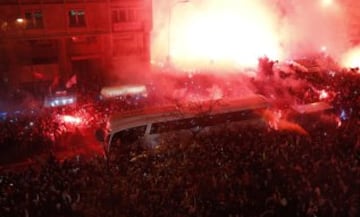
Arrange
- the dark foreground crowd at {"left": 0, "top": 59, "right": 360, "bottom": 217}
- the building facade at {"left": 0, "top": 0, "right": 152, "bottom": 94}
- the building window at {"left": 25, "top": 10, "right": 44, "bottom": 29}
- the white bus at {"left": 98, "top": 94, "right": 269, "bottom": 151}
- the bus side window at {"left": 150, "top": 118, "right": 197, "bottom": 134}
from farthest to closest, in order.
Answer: the building window at {"left": 25, "top": 10, "right": 44, "bottom": 29} → the building facade at {"left": 0, "top": 0, "right": 152, "bottom": 94} → the bus side window at {"left": 150, "top": 118, "right": 197, "bottom": 134} → the white bus at {"left": 98, "top": 94, "right": 269, "bottom": 151} → the dark foreground crowd at {"left": 0, "top": 59, "right": 360, "bottom": 217}

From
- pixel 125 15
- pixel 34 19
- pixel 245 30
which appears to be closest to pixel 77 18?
pixel 34 19

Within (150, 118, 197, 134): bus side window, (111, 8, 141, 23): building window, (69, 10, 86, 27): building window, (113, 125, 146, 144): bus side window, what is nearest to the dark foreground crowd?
(113, 125, 146, 144): bus side window

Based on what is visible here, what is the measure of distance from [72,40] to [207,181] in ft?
62.3

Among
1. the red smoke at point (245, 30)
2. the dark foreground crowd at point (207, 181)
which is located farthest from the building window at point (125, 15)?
the dark foreground crowd at point (207, 181)

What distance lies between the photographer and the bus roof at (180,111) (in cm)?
1505

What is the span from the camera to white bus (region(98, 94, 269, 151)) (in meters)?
14.9

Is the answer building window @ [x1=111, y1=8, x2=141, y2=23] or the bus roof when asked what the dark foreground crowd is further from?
building window @ [x1=111, y1=8, x2=141, y2=23]

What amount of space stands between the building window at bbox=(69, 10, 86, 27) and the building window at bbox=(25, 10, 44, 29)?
6.36 feet

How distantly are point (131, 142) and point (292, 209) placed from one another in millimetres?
7000

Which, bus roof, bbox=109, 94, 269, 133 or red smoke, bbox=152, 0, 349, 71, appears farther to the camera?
red smoke, bbox=152, 0, 349, 71

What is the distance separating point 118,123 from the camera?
49.3 ft

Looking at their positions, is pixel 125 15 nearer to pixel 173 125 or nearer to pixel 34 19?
pixel 34 19

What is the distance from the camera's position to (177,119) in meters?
15.5

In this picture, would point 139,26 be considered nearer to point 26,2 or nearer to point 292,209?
point 26,2
